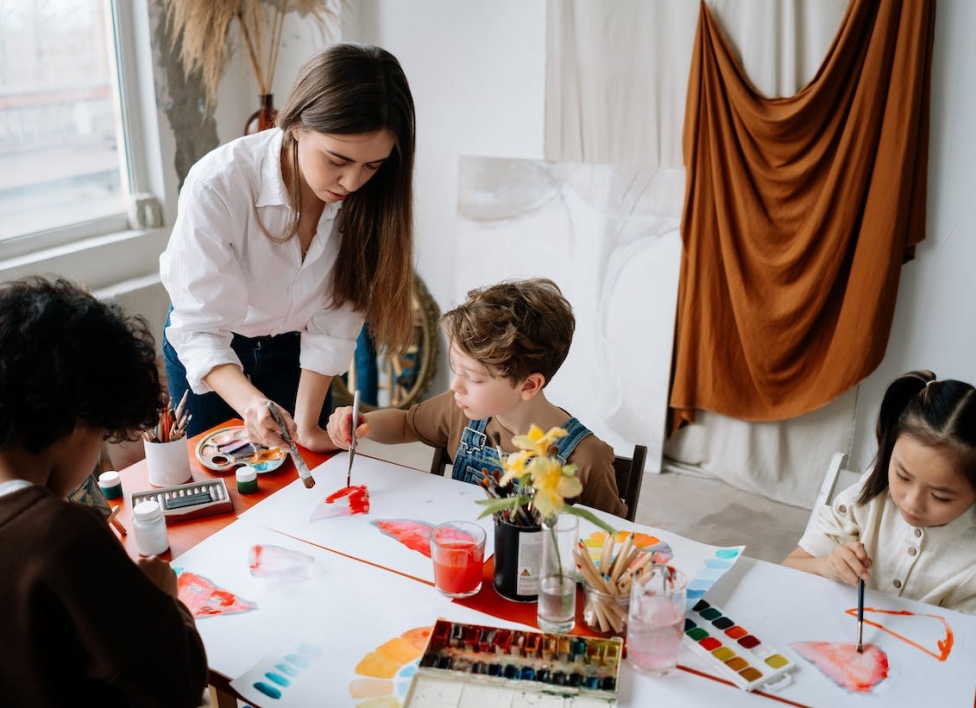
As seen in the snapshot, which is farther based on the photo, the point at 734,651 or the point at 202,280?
the point at 202,280

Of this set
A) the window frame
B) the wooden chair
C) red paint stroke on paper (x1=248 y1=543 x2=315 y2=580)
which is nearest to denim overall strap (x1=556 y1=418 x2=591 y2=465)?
the wooden chair

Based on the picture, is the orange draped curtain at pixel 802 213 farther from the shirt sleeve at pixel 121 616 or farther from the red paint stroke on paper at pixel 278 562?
the shirt sleeve at pixel 121 616

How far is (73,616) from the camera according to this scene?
919mm

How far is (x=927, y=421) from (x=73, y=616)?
4.25ft

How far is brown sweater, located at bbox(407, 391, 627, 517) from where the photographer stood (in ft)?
5.32

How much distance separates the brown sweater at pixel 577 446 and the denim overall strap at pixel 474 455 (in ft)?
0.07

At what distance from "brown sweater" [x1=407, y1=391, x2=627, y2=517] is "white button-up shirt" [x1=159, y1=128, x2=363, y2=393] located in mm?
229

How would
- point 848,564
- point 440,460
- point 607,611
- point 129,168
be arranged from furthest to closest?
point 129,168, point 440,460, point 848,564, point 607,611

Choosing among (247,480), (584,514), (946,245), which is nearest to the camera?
(584,514)

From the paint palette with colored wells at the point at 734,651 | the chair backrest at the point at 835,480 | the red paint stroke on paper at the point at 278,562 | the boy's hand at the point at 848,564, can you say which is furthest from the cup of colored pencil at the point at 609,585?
the chair backrest at the point at 835,480

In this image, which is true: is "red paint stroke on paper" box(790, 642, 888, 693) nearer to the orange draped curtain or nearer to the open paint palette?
the open paint palette

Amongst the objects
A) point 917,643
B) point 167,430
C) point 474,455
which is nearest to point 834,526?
point 917,643

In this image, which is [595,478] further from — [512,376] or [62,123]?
[62,123]

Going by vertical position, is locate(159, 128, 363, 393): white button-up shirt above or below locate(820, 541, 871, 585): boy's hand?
above
